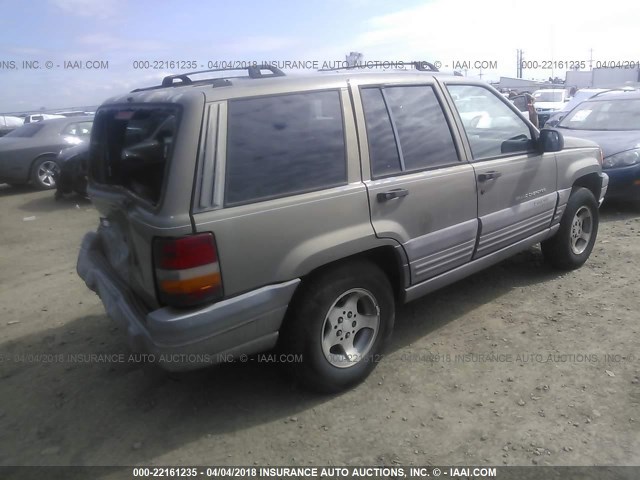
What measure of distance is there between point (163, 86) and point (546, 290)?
346 centimetres

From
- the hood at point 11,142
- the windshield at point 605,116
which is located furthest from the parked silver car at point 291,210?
the hood at point 11,142

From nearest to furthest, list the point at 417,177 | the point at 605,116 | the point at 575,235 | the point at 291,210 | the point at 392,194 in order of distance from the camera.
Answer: the point at 291,210 < the point at 392,194 < the point at 417,177 < the point at 575,235 < the point at 605,116

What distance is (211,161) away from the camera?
99.4 inches

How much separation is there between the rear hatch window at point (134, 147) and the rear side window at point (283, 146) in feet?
1.08

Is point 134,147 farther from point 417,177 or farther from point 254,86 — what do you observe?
point 417,177

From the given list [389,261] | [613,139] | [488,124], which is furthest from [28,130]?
[613,139]

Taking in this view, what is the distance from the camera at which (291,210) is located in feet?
8.91

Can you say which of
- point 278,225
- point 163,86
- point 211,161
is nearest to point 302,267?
point 278,225

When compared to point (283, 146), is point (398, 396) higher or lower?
lower

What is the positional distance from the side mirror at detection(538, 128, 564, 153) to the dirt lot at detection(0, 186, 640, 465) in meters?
1.21

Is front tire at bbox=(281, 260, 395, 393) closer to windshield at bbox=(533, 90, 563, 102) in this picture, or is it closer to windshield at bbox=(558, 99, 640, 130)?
windshield at bbox=(558, 99, 640, 130)

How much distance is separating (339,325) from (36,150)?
986 centimetres

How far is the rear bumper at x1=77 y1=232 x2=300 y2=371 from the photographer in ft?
8.18

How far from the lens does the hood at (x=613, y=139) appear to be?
269 inches
